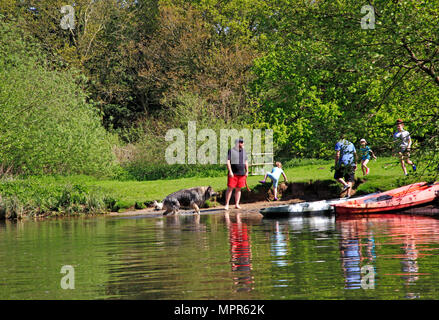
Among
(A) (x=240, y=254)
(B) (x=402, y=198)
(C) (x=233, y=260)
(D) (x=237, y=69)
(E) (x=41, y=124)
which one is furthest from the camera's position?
(D) (x=237, y=69)

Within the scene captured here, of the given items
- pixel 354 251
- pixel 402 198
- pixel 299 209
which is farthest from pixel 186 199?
pixel 354 251

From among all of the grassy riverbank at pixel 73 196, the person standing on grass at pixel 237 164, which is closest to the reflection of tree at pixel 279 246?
the person standing on grass at pixel 237 164

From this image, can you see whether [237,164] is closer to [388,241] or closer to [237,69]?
[388,241]

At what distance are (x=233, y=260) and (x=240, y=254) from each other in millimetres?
879

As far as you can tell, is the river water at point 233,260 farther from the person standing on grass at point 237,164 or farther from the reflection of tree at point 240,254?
the person standing on grass at point 237,164

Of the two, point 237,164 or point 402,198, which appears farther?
point 237,164

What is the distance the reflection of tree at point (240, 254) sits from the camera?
10.1 meters

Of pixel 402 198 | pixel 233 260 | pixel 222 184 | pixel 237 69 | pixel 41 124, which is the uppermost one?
pixel 237 69

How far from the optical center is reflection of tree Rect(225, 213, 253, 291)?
10093 mm

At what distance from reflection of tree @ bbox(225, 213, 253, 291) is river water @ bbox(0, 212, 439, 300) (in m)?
0.02

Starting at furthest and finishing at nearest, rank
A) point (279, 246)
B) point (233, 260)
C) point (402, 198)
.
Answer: point (402, 198) → point (279, 246) → point (233, 260)

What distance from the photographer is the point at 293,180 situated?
97.4ft

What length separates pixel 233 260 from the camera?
12.6 metres

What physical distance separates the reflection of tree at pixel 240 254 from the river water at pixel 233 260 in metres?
0.02
